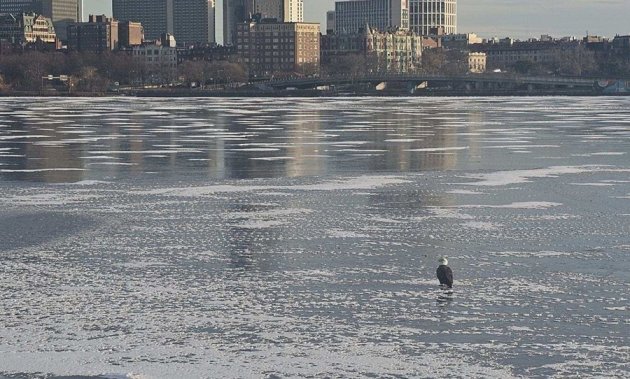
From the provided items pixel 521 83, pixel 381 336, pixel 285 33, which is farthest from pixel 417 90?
pixel 381 336

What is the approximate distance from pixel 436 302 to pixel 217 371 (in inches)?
116

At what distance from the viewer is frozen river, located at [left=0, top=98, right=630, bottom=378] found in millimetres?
9859

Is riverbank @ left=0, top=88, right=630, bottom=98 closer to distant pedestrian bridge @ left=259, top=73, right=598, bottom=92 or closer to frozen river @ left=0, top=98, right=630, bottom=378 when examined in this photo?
distant pedestrian bridge @ left=259, top=73, right=598, bottom=92

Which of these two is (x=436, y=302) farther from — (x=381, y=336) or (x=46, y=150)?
(x=46, y=150)

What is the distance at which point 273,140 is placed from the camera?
35156mm

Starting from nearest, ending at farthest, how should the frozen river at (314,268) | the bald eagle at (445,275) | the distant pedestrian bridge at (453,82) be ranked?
1. the frozen river at (314,268)
2. the bald eagle at (445,275)
3. the distant pedestrian bridge at (453,82)

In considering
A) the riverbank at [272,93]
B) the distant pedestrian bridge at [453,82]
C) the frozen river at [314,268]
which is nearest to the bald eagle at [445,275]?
the frozen river at [314,268]

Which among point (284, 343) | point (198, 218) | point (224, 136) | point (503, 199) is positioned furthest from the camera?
point (224, 136)

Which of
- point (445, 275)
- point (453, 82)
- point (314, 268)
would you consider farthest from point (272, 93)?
point (445, 275)

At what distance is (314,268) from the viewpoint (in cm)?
1340

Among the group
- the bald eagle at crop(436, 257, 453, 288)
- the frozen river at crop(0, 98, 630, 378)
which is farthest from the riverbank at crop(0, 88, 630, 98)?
the bald eagle at crop(436, 257, 453, 288)

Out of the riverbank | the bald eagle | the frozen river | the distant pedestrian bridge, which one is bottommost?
the riverbank

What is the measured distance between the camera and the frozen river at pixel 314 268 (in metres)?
9.86

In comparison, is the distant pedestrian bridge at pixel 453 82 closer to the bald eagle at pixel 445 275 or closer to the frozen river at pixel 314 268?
the frozen river at pixel 314 268
